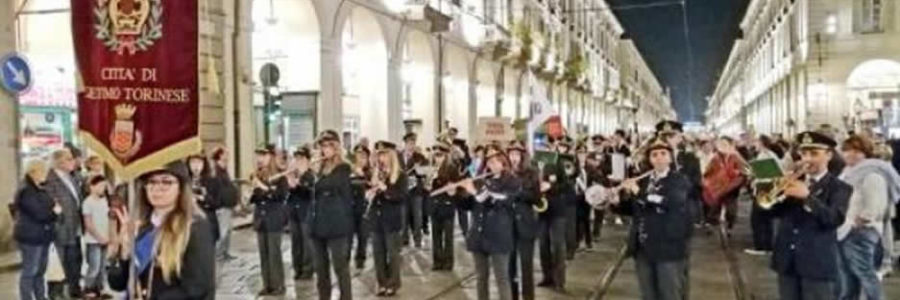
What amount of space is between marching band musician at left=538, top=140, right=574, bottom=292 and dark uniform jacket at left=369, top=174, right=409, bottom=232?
168cm

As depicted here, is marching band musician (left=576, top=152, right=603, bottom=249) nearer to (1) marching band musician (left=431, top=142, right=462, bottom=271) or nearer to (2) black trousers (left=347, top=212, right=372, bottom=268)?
(1) marching band musician (left=431, top=142, right=462, bottom=271)

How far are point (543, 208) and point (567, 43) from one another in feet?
185

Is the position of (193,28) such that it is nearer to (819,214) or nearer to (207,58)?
(819,214)

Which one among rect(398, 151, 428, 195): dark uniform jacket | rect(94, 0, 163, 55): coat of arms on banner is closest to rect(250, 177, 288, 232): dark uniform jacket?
rect(398, 151, 428, 195): dark uniform jacket

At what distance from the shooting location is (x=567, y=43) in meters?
68.1

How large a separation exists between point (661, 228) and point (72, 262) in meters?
6.94

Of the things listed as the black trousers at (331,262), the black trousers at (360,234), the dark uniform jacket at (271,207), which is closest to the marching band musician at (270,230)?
the dark uniform jacket at (271,207)

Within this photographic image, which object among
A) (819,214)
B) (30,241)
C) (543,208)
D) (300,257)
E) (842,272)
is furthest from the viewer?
(300,257)

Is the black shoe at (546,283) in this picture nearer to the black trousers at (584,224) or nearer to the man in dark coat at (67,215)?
the black trousers at (584,224)

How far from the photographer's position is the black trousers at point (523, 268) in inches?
447

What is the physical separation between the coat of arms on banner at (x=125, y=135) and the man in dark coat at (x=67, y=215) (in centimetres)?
601

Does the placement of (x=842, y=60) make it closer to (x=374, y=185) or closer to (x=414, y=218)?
(x=414, y=218)

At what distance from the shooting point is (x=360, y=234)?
46.7 feet

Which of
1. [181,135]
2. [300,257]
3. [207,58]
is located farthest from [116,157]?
[207,58]
